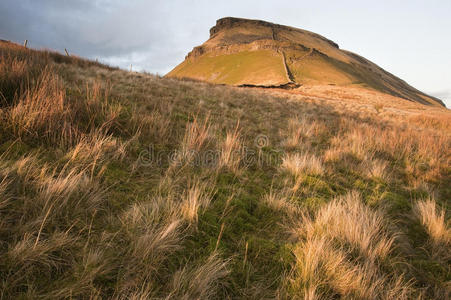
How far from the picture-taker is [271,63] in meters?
60.3

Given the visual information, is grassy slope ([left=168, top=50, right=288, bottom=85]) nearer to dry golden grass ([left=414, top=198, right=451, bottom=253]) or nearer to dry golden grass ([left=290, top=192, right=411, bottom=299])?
dry golden grass ([left=414, top=198, right=451, bottom=253])

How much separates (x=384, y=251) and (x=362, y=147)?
4757 mm

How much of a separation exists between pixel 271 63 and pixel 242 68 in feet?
32.5

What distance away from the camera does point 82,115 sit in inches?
141

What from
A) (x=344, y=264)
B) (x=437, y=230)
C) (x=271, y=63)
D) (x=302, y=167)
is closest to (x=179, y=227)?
(x=344, y=264)

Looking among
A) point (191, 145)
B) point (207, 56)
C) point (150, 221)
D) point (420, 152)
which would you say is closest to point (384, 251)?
point (150, 221)

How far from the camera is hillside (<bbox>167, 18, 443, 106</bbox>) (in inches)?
2035

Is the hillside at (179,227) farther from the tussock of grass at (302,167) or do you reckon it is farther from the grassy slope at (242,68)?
the grassy slope at (242,68)

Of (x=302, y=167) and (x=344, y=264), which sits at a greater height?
(x=302, y=167)

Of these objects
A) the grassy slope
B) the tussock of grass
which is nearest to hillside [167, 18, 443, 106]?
the grassy slope

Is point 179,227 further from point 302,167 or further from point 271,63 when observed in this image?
point 271,63

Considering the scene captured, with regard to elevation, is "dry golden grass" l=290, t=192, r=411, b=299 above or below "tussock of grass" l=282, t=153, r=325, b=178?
below

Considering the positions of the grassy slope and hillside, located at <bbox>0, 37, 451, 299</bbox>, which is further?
the grassy slope

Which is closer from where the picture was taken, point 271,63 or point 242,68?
point 271,63
